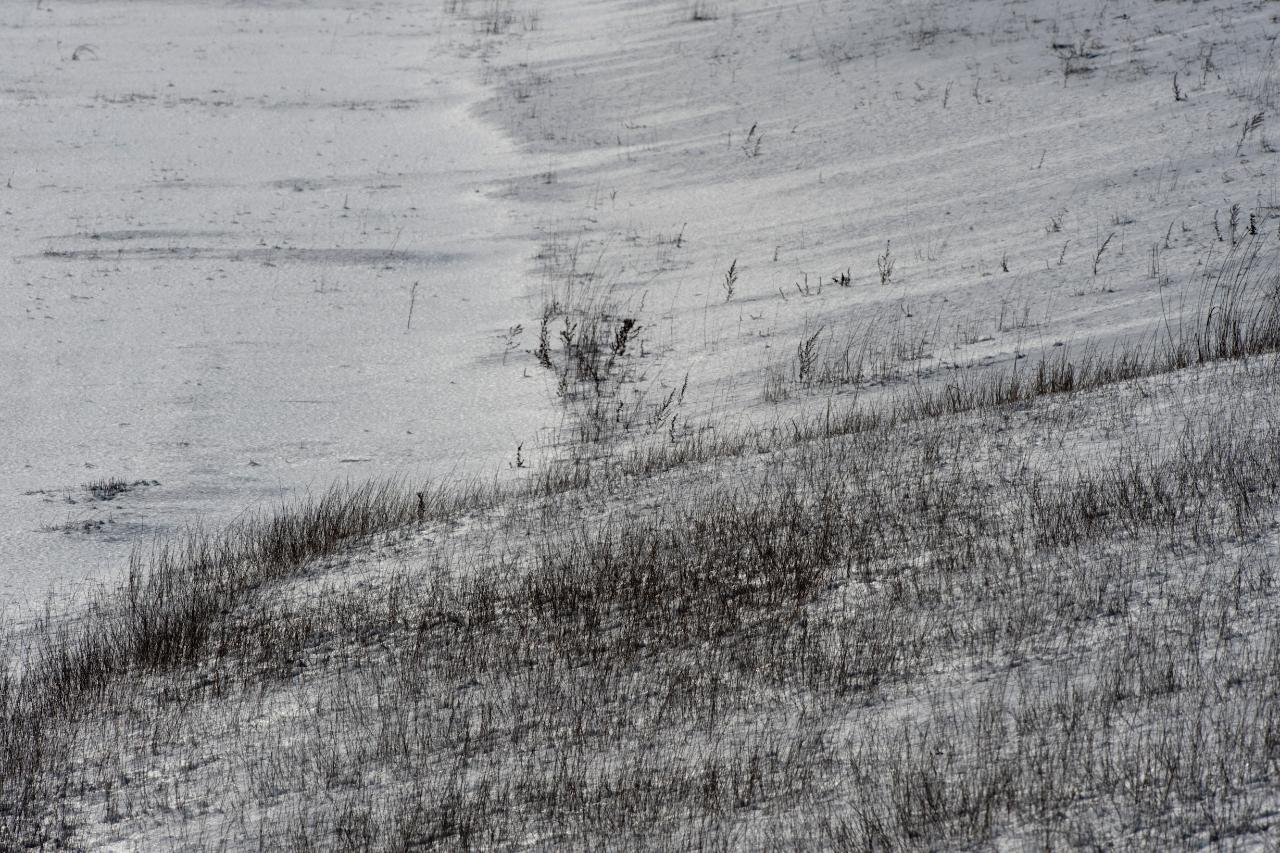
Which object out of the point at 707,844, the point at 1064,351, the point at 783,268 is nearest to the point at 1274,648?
the point at 707,844

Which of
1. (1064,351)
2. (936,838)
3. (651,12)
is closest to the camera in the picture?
(936,838)

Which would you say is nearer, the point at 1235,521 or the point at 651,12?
the point at 1235,521

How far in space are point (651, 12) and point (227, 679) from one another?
1731 cm

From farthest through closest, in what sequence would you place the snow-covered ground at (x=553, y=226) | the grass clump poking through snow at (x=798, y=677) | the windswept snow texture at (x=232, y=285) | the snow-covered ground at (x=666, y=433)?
the snow-covered ground at (x=553, y=226) < the windswept snow texture at (x=232, y=285) < the snow-covered ground at (x=666, y=433) < the grass clump poking through snow at (x=798, y=677)

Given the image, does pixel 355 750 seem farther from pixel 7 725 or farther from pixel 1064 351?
pixel 1064 351

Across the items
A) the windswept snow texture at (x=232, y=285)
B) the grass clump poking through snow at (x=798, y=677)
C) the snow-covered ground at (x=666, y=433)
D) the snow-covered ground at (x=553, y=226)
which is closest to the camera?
the grass clump poking through snow at (x=798, y=677)

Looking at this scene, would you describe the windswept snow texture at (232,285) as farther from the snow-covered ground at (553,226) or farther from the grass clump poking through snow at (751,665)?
the grass clump poking through snow at (751,665)

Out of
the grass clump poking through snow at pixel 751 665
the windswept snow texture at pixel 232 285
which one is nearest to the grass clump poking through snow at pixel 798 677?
the grass clump poking through snow at pixel 751 665

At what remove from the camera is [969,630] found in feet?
12.3

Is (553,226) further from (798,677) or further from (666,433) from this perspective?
(798,677)

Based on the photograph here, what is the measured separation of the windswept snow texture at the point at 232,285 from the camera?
753 cm

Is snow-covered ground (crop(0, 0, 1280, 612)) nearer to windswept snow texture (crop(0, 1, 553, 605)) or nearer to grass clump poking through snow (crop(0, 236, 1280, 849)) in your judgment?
windswept snow texture (crop(0, 1, 553, 605))

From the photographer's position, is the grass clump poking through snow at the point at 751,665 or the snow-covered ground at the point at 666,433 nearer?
the grass clump poking through snow at the point at 751,665

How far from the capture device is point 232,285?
10875mm
